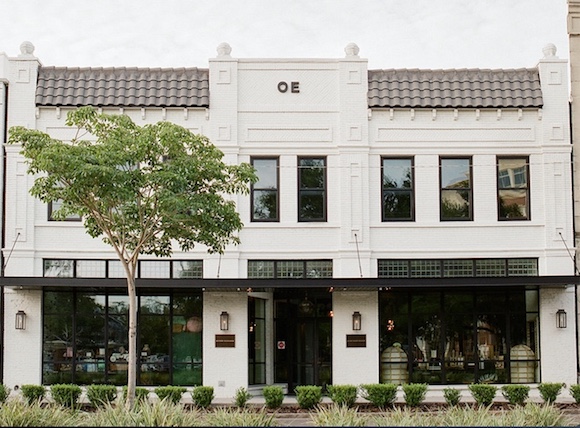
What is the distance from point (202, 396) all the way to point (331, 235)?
19.0ft

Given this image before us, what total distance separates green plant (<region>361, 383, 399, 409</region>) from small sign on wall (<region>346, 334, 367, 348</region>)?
2.23 metres

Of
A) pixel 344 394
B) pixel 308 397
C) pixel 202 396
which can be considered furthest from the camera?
pixel 344 394

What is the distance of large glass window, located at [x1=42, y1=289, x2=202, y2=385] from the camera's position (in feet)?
81.6

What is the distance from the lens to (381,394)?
22656 mm

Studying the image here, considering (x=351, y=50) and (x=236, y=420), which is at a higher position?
(x=351, y=50)

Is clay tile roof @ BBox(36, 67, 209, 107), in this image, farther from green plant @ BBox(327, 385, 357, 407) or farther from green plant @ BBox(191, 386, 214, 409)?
green plant @ BBox(327, 385, 357, 407)

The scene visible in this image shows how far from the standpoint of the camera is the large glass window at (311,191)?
25594mm

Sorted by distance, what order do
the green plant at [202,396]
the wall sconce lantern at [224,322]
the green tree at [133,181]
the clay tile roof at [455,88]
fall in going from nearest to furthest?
the green tree at [133,181], the green plant at [202,396], the wall sconce lantern at [224,322], the clay tile roof at [455,88]

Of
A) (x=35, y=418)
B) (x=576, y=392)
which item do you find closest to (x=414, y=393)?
(x=576, y=392)

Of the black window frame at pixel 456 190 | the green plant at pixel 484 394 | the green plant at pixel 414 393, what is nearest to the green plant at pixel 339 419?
the green plant at pixel 414 393

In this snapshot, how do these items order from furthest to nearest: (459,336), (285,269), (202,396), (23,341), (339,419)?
(285,269) → (459,336) → (23,341) → (202,396) → (339,419)

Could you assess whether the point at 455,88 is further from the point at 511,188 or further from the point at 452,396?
the point at 452,396

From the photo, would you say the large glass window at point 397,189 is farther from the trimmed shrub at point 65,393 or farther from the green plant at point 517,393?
the trimmed shrub at point 65,393

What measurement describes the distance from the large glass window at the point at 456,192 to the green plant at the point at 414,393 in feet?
16.6
